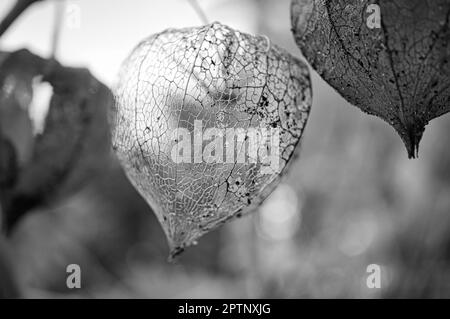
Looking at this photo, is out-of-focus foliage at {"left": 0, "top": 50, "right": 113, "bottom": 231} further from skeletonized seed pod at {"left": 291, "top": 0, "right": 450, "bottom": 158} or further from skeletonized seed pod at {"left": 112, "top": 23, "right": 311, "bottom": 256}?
skeletonized seed pod at {"left": 291, "top": 0, "right": 450, "bottom": 158}

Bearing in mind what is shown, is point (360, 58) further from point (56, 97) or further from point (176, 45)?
point (56, 97)

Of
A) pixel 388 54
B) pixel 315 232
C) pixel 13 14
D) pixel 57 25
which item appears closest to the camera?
pixel 388 54

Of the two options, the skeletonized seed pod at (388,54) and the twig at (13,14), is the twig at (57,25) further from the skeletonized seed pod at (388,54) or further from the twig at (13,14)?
the skeletonized seed pod at (388,54)

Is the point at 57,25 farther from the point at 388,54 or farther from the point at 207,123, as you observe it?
the point at 388,54

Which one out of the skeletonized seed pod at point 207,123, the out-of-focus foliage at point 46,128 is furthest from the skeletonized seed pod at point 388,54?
the out-of-focus foliage at point 46,128

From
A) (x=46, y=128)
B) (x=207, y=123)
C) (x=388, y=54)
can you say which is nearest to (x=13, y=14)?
(x=46, y=128)

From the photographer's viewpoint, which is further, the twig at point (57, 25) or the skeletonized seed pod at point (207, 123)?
the twig at point (57, 25)
